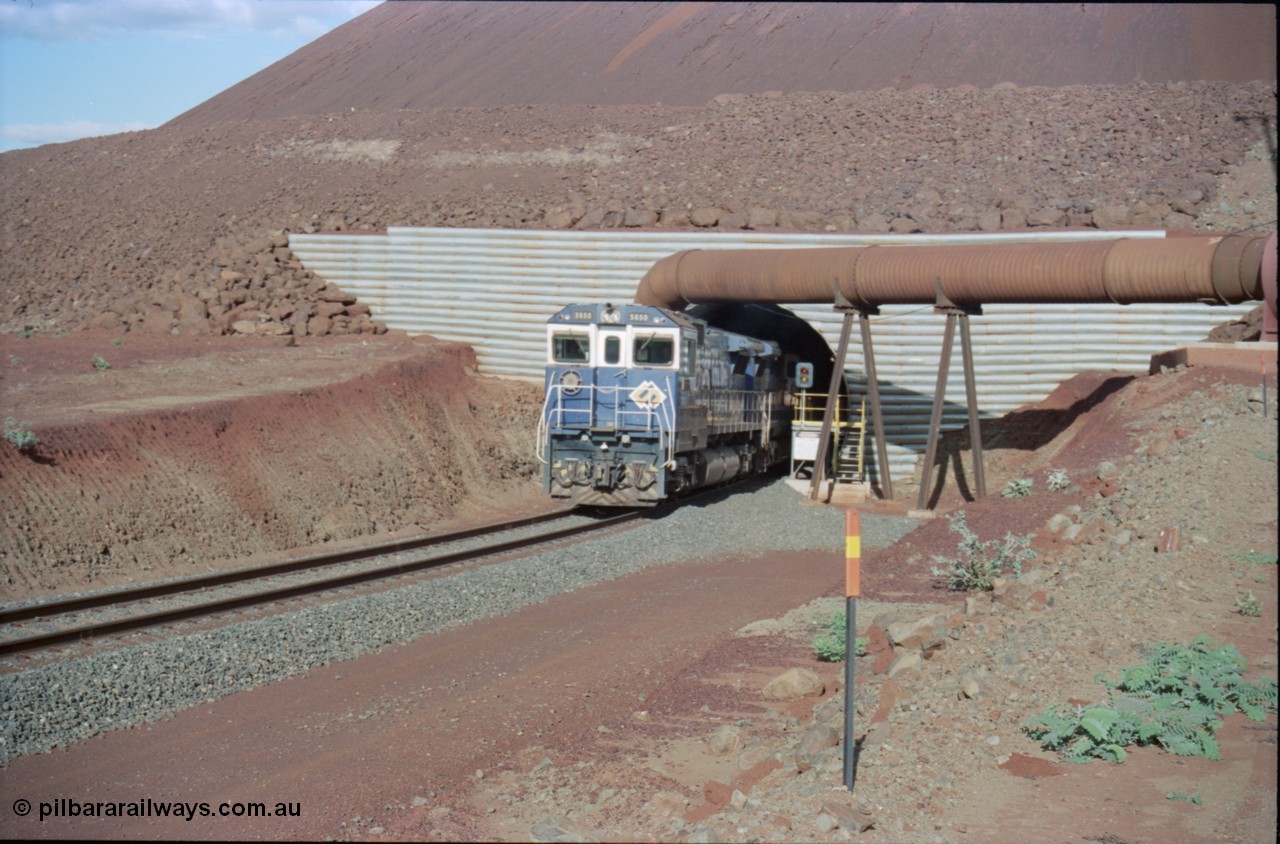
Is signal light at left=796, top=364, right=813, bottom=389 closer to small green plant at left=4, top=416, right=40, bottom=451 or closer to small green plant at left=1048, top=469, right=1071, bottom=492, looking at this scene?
small green plant at left=1048, top=469, right=1071, bottom=492

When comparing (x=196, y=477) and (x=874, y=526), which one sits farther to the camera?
(x=874, y=526)

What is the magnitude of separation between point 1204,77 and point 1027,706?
2380 inches

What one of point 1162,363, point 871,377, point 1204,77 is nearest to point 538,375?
point 871,377

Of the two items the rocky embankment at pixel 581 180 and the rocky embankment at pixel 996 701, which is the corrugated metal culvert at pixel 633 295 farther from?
the rocky embankment at pixel 996 701

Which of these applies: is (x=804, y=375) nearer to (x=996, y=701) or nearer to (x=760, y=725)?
(x=760, y=725)

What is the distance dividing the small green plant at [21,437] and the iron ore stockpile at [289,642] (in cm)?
682

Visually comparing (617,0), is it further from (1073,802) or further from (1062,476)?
(1073,802)

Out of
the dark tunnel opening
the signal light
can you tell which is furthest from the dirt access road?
the dark tunnel opening

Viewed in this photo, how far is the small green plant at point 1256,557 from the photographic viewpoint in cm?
971

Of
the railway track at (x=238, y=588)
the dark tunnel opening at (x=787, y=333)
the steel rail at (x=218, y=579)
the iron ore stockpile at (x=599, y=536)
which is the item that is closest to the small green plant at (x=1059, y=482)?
the iron ore stockpile at (x=599, y=536)

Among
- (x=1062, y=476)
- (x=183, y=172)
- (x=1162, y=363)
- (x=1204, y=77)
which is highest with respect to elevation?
(x=1204, y=77)

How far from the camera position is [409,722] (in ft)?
31.8

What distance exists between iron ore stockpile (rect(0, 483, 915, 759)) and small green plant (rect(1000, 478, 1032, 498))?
104 inches

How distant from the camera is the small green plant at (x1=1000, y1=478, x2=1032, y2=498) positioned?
715 inches
